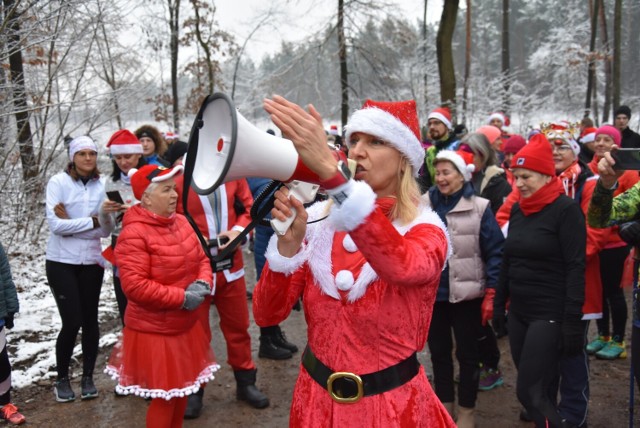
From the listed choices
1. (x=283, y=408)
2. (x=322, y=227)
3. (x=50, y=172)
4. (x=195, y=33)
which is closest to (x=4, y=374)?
(x=283, y=408)

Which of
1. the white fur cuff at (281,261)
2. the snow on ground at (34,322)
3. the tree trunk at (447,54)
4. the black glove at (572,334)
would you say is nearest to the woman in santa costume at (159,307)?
the white fur cuff at (281,261)

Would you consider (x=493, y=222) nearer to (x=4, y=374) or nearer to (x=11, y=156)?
(x=4, y=374)

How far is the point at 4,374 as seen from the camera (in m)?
4.11

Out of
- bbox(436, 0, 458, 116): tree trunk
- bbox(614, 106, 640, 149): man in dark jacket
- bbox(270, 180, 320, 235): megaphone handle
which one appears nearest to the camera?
bbox(270, 180, 320, 235): megaphone handle

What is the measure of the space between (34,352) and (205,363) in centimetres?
273

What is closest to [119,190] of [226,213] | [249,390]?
[226,213]

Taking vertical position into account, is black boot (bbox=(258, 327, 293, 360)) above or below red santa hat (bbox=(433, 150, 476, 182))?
below

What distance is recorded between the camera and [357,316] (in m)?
1.93

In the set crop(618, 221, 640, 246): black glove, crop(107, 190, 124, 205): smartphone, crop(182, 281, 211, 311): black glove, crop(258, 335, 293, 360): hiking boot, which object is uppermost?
crop(107, 190, 124, 205): smartphone

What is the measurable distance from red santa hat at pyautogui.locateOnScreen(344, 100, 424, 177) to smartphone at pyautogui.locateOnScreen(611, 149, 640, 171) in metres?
1.49

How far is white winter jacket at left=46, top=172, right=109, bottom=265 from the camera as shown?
4461 millimetres

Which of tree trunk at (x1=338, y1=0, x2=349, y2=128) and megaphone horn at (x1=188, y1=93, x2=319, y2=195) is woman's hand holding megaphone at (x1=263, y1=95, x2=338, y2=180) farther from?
tree trunk at (x1=338, y1=0, x2=349, y2=128)

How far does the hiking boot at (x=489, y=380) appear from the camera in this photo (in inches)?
189

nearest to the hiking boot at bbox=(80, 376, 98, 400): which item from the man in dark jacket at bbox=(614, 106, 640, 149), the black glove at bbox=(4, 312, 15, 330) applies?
the black glove at bbox=(4, 312, 15, 330)
